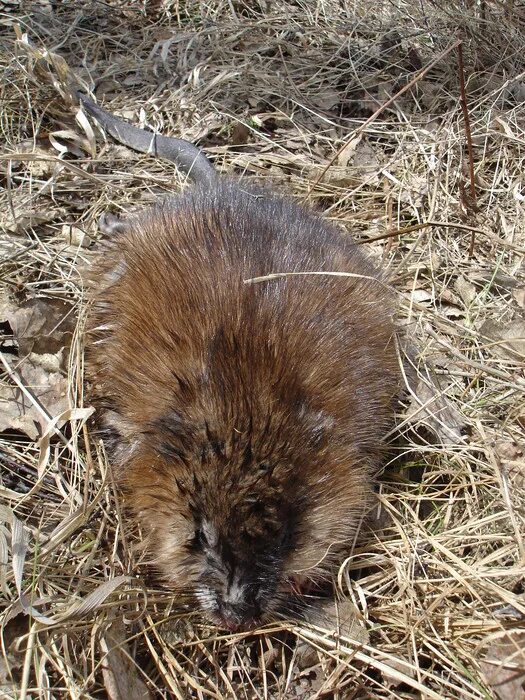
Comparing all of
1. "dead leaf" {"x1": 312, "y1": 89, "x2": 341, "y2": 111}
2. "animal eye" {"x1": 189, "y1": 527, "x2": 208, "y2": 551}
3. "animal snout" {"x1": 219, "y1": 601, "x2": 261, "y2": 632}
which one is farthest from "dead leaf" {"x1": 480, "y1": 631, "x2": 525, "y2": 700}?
"dead leaf" {"x1": 312, "y1": 89, "x2": 341, "y2": 111}

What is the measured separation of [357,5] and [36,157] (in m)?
3.42

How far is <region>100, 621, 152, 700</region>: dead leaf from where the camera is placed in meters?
2.49

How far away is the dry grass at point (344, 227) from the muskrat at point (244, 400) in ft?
0.50

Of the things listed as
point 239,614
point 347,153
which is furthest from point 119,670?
point 347,153

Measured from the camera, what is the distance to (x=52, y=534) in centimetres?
279

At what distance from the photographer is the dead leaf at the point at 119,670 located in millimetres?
2486

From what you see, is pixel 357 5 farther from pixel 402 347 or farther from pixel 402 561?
pixel 402 561

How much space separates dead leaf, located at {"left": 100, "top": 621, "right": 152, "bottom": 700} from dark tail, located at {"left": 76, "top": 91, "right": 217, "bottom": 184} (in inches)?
106

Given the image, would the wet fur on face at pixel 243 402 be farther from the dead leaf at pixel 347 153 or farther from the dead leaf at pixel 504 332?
the dead leaf at pixel 347 153

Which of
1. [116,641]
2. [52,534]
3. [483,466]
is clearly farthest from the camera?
[483,466]

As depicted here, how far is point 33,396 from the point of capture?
3340 millimetres

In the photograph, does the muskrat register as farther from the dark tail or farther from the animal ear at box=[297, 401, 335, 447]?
the dark tail

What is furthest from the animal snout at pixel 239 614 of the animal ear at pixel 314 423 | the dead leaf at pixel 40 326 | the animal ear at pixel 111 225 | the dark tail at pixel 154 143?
the dark tail at pixel 154 143

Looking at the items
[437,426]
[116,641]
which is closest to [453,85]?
[437,426]
